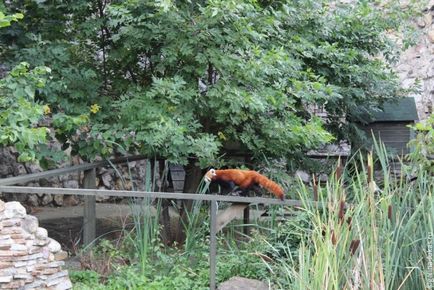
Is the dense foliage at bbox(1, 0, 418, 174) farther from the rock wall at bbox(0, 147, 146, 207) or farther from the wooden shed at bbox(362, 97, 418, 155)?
the rock wall at bbox(0, 147, 146, 207)

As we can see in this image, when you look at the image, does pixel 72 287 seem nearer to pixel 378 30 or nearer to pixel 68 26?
pixel 68 26

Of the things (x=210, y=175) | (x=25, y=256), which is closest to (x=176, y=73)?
(x=210, y=175)

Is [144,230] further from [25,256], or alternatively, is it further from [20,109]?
[20,109]

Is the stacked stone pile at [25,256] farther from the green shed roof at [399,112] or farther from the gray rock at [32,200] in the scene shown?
the gray rock at [32,200]

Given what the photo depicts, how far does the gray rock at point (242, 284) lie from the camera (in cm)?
424

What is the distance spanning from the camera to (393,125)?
28.9 feet

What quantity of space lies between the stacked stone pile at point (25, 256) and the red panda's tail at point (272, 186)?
1.51m

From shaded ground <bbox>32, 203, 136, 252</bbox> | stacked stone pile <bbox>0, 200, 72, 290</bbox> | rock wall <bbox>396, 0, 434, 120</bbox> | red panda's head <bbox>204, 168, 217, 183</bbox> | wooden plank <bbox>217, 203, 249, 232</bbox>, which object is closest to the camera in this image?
stacked stone pile <bbox>0, 200, 72, 290</bbox>

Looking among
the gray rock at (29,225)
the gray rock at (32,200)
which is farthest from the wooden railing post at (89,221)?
the gray rock at (32,200)

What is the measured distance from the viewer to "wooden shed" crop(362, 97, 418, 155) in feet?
28.5

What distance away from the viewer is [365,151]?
25.9ft

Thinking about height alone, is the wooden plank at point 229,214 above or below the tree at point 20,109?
below

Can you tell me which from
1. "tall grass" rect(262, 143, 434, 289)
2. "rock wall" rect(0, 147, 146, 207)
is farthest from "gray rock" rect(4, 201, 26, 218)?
"rock wall" rect(0, 147, 146, 207)

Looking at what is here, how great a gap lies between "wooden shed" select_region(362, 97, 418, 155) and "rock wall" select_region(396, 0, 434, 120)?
42.2 inches
